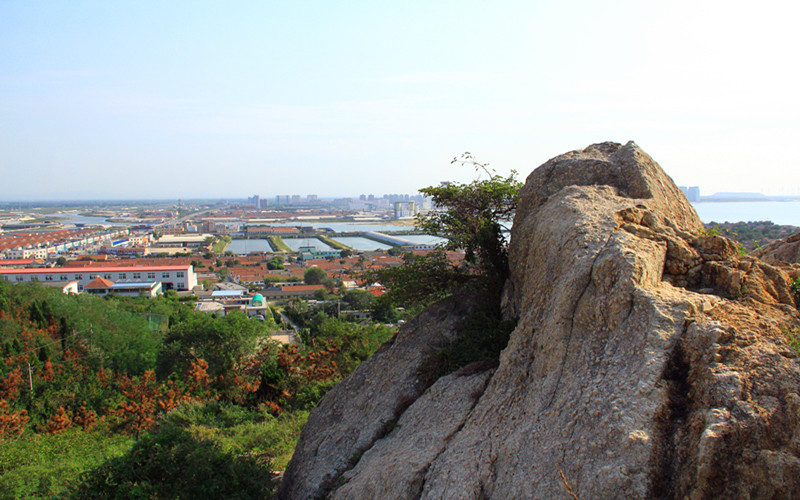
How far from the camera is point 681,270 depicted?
23.0 feet

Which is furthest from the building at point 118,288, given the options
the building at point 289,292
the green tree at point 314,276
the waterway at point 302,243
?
the waterway at point 302,243

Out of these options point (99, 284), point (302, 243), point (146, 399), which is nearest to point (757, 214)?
point (146, 399)

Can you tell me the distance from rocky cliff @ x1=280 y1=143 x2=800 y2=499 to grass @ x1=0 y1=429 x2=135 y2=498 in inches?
252

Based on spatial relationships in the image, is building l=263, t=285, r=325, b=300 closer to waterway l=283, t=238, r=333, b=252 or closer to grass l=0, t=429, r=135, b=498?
grass l=0, t=429, r=135, b=498

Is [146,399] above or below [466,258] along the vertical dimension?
below

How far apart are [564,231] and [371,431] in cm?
444

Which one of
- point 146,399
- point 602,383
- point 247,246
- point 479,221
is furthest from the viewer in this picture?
point 247,246

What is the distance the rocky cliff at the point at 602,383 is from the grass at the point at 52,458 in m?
6.39

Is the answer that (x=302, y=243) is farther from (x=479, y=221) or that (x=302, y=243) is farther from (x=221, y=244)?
(x=479, y=221)

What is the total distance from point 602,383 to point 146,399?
713 inches

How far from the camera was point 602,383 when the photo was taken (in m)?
5.48

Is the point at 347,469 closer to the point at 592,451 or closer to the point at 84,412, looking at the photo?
the point at 592,451

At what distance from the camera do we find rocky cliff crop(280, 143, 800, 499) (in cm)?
464

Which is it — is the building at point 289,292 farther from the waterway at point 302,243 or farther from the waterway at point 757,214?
the waterway at point 302,243
